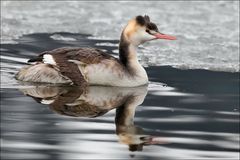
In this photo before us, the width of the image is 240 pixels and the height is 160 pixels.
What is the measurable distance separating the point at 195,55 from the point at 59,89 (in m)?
3.98

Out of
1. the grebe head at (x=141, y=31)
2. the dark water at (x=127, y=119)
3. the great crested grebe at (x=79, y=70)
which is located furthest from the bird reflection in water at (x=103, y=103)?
the grebe head at (x=141, y=31)

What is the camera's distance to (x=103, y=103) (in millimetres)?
9938

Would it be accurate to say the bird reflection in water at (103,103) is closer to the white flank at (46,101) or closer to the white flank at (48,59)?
the white flank at (46,101)

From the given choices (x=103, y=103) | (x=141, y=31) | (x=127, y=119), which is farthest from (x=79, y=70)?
(x=127, y=119)

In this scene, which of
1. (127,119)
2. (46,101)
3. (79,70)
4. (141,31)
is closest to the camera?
(127,119)

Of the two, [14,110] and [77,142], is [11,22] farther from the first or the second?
[77,142]

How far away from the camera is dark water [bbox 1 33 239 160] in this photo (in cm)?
757

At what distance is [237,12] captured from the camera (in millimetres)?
19266

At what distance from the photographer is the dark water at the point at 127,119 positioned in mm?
7570

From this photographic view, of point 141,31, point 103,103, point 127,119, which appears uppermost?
point 141,31

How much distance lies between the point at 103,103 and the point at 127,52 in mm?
1872

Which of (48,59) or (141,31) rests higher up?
(141,31)

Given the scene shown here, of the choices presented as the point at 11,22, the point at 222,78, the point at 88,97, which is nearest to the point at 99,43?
the point at 11,22

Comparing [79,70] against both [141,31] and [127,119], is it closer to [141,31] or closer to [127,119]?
[141,31]
